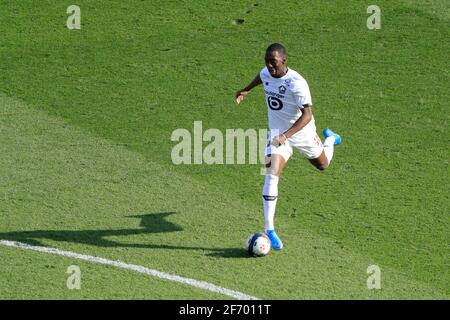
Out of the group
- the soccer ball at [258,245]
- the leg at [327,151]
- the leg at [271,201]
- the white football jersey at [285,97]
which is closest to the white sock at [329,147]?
the leg at [327,151]

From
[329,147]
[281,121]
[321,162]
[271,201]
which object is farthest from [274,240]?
[329,147]

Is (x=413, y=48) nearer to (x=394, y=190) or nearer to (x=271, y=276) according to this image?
(x=394, y=190)

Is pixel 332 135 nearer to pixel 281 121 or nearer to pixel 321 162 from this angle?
pixel 321 162

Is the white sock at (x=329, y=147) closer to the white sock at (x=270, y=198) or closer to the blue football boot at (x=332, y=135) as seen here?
the blue football boot at (x=332, y=135)

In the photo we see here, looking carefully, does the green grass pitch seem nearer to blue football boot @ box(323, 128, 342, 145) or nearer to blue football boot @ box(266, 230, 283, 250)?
blue football boot @ box(266, 230, 283, 250)

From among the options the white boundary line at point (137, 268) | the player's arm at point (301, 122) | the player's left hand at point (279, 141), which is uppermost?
the player's arm at point (301, 122)

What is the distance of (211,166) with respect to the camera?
39.3 feet

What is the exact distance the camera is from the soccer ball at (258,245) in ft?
31.4

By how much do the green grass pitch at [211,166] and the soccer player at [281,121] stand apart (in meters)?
0.68

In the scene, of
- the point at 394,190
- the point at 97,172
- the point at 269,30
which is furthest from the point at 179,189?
the point at 269,30

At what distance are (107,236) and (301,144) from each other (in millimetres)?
2550

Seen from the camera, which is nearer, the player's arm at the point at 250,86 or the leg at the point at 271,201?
the leg at the point at 271,201

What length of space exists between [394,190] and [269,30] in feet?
17.1

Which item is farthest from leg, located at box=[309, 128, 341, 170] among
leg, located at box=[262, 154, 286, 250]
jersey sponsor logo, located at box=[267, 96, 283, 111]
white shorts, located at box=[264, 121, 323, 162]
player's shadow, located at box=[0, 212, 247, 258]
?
player's shadow, located at box=[0, 212, 247, 258]
